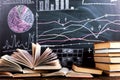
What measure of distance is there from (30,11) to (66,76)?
0.59m

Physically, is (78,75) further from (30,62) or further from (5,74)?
(5,74)

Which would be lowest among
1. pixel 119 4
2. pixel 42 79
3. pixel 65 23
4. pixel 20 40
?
pixel 42 79

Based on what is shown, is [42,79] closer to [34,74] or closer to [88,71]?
[34,74]

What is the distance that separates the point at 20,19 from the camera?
1.62 metres

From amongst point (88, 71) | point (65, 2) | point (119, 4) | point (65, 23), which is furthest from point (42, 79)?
point (119, 4)

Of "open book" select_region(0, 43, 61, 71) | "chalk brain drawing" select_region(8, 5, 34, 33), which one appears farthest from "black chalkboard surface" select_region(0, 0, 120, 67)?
"open book" select_region(0, 43, 61, 71)

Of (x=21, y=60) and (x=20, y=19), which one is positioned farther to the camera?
(x=20, y=19)

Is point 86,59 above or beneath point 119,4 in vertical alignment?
beneath

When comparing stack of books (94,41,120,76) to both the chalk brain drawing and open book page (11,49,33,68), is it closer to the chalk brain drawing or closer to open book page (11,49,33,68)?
open book page (11,49,33,68)

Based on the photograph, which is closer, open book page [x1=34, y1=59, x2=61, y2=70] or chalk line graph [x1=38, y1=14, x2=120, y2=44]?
open book page [x1=34, y1=59, x2=61, y2=70]

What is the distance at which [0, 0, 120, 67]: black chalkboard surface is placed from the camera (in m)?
1.61

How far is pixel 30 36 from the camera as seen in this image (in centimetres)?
162

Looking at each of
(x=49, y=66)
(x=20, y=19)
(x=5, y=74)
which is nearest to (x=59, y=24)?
(x=20, y=19)

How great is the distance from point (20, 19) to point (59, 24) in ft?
0.87
